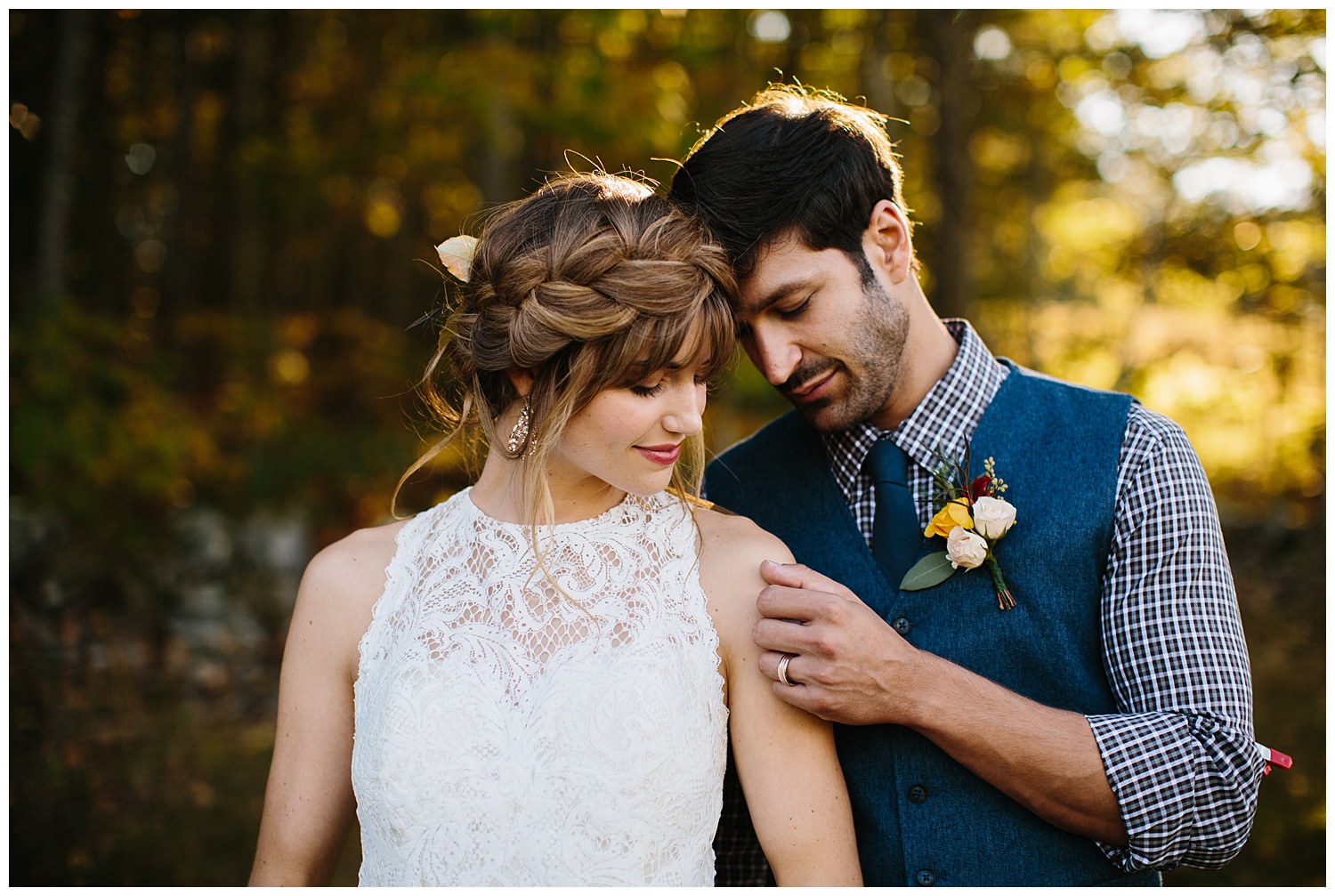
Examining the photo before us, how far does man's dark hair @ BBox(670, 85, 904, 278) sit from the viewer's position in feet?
7.13

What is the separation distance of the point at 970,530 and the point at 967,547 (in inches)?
2.8

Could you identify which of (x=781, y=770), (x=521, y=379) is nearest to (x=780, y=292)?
(x=521, y=379)

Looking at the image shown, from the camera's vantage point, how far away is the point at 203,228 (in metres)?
12.7

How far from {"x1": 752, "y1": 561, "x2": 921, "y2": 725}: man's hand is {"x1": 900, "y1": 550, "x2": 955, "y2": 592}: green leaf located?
162mm

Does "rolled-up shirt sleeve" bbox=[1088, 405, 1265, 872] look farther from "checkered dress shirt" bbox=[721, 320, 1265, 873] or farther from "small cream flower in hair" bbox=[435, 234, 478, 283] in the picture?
"small cream flower in hair" bbox=[435, 234, 478, 283]

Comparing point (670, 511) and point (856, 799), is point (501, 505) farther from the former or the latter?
point (856, 799)

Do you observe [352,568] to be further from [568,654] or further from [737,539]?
[737,539]

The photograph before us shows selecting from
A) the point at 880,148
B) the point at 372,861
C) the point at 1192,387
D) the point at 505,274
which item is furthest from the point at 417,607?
the point at 1192,387

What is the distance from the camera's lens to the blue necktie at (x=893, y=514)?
2.21m

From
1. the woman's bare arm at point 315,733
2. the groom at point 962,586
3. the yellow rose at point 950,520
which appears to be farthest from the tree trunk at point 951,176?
the woman's bare arm at point 315,733

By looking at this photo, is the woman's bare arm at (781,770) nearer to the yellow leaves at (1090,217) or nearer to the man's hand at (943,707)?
the man's hand at (943,707)

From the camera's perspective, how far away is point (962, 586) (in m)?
2.08

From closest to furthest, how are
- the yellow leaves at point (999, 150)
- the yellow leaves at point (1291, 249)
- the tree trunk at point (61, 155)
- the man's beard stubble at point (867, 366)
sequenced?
the man's beard stubble at point (867, 366), the tree trunk at point (61, 155), the yellow leaves at point (1291, 249), the yellow leaves at point (999, 150)

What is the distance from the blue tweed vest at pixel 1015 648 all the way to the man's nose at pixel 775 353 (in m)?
0.44
